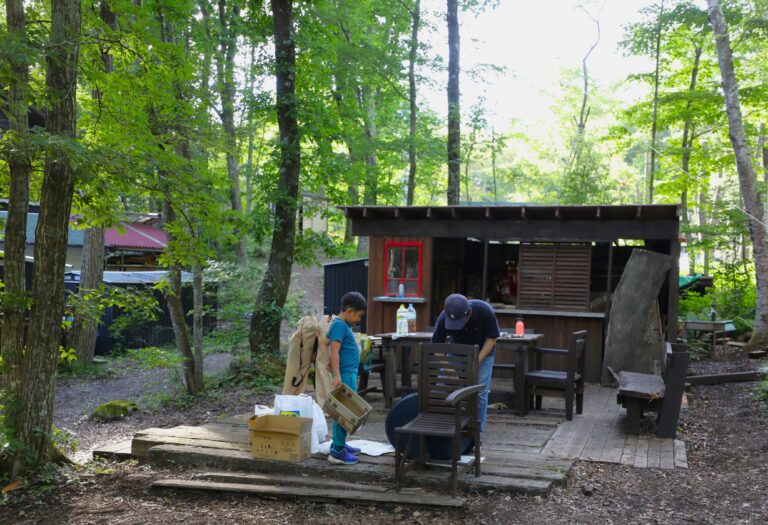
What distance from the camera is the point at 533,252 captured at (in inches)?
466

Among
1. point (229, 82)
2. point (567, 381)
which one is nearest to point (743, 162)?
point (567, 381)

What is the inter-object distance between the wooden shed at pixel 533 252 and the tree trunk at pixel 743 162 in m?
2.46

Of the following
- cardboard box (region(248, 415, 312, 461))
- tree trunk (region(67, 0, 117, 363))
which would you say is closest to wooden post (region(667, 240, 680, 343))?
cardboard box (region(248, 415, 312, 461))

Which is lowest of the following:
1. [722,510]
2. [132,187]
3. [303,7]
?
[722,510]

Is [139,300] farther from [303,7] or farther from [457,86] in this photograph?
[457,86]

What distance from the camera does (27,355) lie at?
648 centimetres

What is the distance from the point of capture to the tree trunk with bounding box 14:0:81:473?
6.45m

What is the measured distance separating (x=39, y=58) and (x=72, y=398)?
27.9 feet

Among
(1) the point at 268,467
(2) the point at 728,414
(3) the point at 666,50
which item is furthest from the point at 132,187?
(3) the point at 666,50

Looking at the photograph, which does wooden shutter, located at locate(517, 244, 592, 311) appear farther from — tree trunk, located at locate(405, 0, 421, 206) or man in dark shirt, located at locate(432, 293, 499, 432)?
tree trunk, located at locate(405, 0, 421, 206)

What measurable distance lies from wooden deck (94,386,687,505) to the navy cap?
1247 millimetres

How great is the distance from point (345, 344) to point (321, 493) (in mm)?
1317

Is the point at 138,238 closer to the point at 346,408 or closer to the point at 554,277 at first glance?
the point at 554,277

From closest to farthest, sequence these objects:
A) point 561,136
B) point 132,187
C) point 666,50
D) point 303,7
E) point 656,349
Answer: point 132,187 < point 656,349 < point 303,7 < point 666,50 < point 561,136
